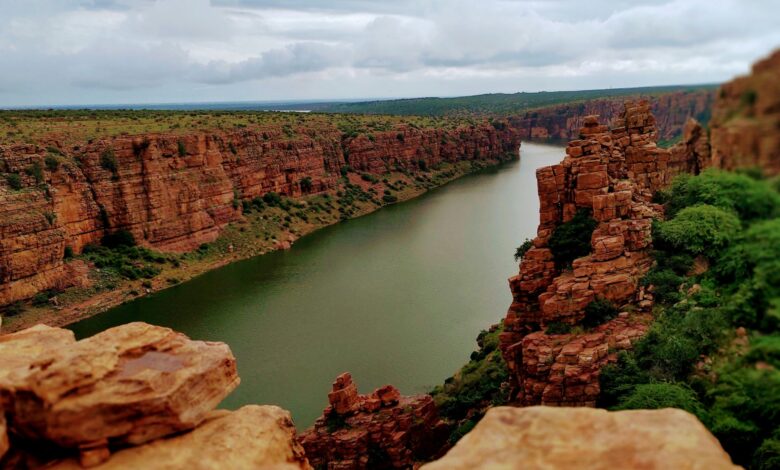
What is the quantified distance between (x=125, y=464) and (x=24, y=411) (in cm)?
163

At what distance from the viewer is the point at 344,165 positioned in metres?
78.9

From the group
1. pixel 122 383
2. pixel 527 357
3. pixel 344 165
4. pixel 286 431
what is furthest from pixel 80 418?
pixel 344 165

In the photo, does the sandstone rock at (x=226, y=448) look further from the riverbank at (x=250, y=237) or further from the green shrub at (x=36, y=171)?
the green shrub at (x=36, y=171)

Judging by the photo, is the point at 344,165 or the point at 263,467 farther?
the point at 344,165

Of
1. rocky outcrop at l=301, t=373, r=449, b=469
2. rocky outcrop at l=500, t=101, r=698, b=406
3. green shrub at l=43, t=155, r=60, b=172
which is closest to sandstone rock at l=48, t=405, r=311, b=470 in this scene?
rocky outcrop at l=500, t=101, r=698, b=406

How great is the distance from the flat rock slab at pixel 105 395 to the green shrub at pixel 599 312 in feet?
40.8

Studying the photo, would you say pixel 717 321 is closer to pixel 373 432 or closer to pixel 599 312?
pixel 599 312

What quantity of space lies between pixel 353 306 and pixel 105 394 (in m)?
30.2

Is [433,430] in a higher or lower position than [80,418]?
lower

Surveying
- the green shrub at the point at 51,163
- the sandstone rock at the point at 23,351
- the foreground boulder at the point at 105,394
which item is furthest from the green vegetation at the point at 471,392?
the green shrub at the point at 51,163

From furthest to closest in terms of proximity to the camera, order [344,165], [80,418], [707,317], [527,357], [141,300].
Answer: [344,165] → [141,300] → [527,357] → [707,317] → [80,418]

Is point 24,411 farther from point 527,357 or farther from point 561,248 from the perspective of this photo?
point 561,248

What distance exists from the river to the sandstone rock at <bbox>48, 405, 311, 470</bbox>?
15.4m

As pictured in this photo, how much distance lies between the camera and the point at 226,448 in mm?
9156
